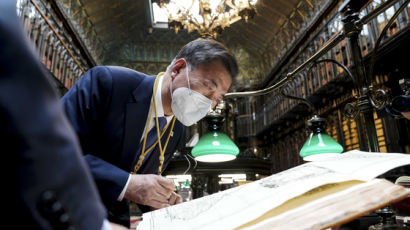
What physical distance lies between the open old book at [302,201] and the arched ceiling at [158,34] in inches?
268

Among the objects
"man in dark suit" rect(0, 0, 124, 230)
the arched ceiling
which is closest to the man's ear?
"man in dark suit" rect(0, 0, 124, 230)

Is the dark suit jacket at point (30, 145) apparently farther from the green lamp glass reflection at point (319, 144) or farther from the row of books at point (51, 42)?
the row of books at point (51, 42)

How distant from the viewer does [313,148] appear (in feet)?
6.79

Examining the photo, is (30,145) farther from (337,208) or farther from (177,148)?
(177,148)

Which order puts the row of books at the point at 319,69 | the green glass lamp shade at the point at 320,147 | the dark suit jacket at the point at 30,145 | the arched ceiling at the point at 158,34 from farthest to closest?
the arched ceiling at the point at 158,34 → the row of books at the point at 319,69 → the green glass lamp shade at the point at 320,147 → the dark suit jacket at the point at 30,145

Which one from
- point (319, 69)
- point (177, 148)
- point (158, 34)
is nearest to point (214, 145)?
point (177, 148)

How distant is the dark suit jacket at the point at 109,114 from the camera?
3.28ft

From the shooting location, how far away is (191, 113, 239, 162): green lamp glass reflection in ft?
6.90

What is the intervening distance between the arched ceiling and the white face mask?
20.1ft

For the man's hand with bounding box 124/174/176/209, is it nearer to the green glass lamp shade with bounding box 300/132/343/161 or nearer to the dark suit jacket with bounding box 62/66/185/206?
the dark suit jacket with bounding box 62/66/185/206

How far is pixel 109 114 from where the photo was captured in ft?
3.64

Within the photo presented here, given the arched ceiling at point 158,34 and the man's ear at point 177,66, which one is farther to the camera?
the arched ceiling at point 158,34

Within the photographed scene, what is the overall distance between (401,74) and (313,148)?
374cm

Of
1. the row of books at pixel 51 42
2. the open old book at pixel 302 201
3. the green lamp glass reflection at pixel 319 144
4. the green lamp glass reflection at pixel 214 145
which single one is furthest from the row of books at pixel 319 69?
the row of books at pixel 51 42
